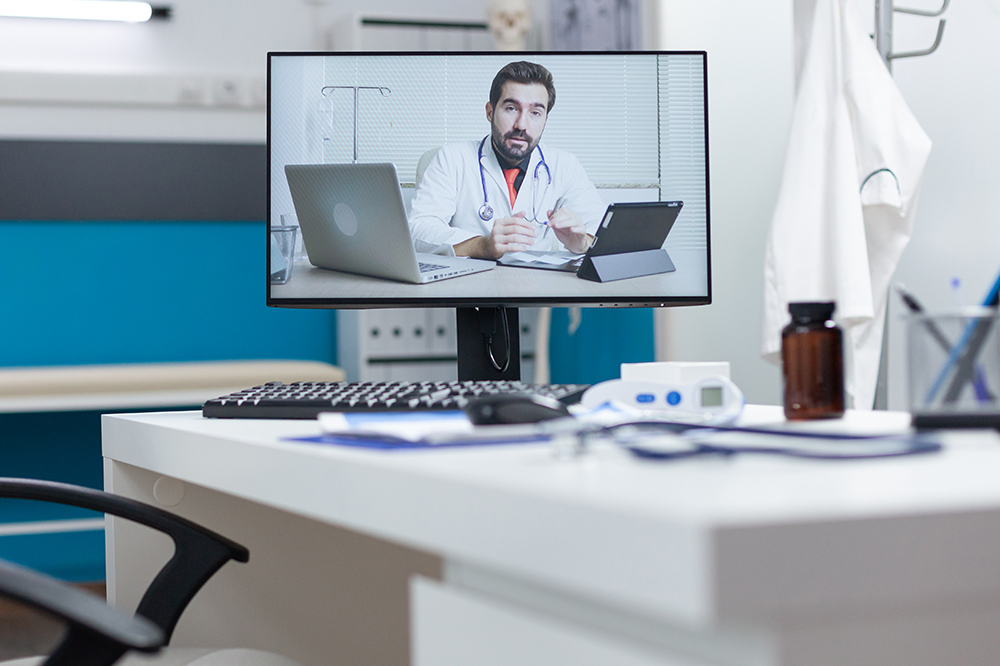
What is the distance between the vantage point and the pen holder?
0.64 m

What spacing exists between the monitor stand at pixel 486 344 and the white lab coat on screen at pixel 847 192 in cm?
77

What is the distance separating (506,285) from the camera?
4.14 feet

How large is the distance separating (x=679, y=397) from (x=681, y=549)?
47 cm

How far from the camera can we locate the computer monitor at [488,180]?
4.14 feet

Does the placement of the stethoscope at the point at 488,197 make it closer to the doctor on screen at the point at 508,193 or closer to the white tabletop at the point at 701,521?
the doctor on screen at the point at 508,193

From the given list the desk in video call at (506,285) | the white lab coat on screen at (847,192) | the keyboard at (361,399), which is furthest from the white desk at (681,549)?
the white lab coat on screen at (847,192)

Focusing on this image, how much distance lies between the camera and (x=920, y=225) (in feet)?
6.71

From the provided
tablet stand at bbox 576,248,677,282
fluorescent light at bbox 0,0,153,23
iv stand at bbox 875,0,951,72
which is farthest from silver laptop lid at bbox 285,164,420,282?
fluorescent light at bbox 0,0,153,23

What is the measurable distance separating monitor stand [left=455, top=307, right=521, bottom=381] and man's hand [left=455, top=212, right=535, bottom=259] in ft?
0.26

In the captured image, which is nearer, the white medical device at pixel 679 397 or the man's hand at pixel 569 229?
the white medical device at pixel 679 397

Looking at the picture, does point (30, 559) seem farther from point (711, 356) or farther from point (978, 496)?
point (978, 496)

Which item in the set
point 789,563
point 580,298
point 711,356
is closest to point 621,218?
point 580,298

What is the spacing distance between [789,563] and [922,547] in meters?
0.06

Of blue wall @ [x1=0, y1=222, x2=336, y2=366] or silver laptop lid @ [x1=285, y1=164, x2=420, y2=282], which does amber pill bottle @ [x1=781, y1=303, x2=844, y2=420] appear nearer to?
silver laptop lid @ [x1=285, y1=164, x2=420, y2=282]
